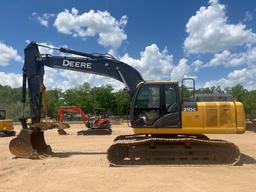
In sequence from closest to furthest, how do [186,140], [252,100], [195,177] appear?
[195,177]
[186,140]
[252,100]

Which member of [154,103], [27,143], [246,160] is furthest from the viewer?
[27,143]

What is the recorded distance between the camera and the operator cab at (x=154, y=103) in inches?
575

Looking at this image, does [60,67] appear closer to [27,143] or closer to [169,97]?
[27,143]

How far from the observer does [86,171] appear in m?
12.6

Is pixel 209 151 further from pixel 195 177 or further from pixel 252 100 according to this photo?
pixel 252 100

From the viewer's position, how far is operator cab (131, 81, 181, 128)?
47.9ft

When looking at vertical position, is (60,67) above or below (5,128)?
above

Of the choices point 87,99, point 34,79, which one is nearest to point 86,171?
point 34,79

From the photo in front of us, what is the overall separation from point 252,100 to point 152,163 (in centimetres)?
8008

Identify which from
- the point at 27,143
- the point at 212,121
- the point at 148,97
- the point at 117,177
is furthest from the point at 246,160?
the point at 27,143

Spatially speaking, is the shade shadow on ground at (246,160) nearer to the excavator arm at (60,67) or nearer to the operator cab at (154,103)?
the operator cab at (154,103)

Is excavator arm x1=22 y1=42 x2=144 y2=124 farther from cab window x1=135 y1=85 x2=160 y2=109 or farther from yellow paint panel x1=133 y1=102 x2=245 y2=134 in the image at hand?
yellow paint panel x1=133 y1=102 x2=245 y2=134

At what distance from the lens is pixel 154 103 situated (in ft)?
48.3

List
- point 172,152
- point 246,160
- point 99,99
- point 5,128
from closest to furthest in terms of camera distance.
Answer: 1. point 172,152
2. point 246,160
3. point 5,128
4. point 99,99
